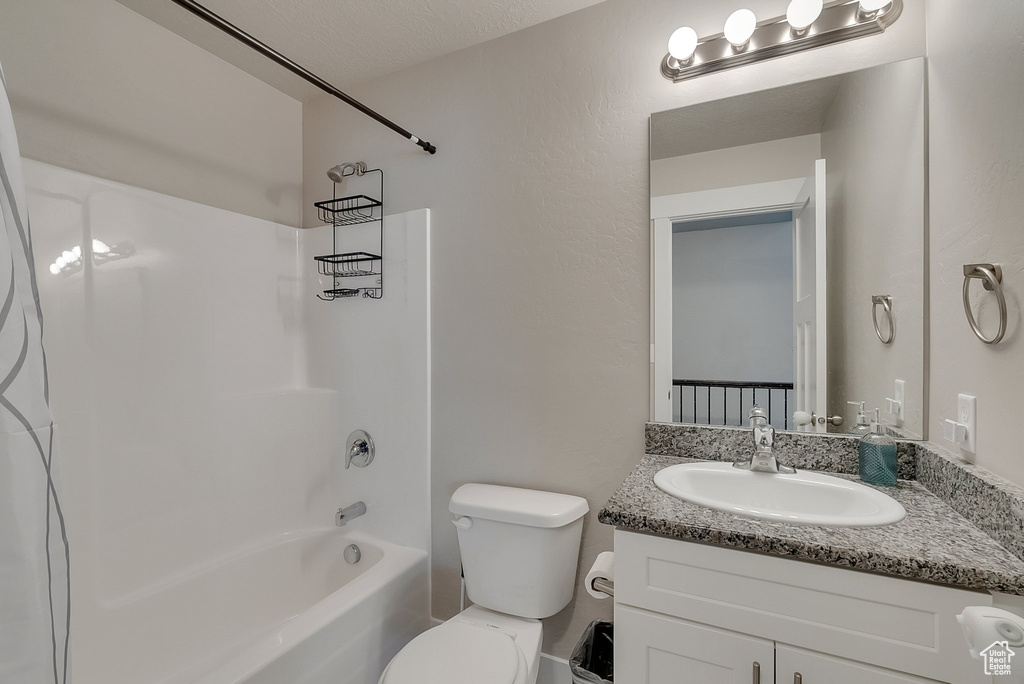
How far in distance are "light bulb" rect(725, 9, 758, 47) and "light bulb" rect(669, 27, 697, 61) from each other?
95 millimetres

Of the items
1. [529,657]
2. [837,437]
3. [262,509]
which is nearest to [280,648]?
[529,657]

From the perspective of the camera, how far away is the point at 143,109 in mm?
1827

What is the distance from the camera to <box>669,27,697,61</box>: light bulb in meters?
1.51

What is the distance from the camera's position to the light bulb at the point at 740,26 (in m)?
1.44

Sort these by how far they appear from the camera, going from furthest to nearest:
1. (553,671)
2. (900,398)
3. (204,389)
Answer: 1. (204,389)
2. (553,671)
3. (900,398)

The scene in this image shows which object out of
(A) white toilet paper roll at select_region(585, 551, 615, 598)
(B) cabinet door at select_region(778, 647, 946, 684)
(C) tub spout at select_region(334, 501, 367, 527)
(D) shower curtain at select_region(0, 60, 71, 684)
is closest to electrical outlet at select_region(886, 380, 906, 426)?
(B) cabinet door at select_region(778, 647, 946, 684)

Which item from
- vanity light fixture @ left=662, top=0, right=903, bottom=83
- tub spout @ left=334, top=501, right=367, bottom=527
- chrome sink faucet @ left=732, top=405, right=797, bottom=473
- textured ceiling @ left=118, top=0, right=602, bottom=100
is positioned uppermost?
textured ceiling @ left=118, top=0, right=602, bottom=100

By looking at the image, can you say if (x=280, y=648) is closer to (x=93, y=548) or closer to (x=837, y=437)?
(x=93, y=548)

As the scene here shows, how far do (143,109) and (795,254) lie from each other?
90.9 inches

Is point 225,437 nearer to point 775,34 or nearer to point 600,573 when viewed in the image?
point 600,573

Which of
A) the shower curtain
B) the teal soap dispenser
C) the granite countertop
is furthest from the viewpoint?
the teal soap dispenser

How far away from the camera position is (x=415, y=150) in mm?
A: 2088

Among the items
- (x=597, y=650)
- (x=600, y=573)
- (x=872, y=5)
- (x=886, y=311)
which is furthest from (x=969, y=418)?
(x=597, y=650)

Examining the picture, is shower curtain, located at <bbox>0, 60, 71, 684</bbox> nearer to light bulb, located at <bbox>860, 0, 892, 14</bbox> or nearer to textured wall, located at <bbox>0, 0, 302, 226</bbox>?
textured wall, located at <bbox>0, 0, 302, 226</bbox>
